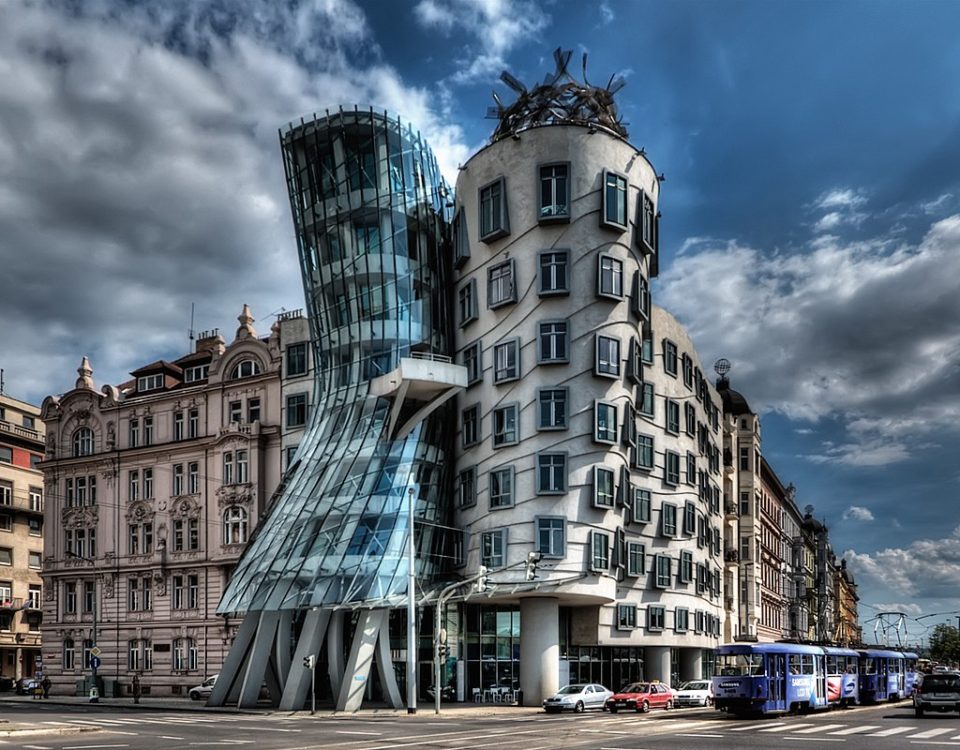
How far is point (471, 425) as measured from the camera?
206ft

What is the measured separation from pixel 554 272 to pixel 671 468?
56.9 feet

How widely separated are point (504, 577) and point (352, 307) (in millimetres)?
19167

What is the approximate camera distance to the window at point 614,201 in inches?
2360

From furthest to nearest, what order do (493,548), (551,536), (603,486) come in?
1. (493,548)
2. (603,486)
3. (551,536)

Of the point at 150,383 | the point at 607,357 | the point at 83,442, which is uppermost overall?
the point at 150,383

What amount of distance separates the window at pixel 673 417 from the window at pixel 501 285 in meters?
15.2

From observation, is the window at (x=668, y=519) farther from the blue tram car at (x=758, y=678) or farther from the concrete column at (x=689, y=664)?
the blue tram car at (x=758, y=678)

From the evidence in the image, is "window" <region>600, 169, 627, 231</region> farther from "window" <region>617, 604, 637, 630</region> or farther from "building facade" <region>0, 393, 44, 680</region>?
"building facade" <region>0, 393, 44, 680</region>

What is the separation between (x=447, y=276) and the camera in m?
67.7

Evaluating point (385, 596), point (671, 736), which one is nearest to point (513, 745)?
point (671, 736)

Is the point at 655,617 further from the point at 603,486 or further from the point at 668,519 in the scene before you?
the point at 603,486

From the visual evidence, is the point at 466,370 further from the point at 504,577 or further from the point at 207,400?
the point at 207,400

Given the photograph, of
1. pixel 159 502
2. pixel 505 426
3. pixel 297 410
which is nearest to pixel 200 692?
pixel 159 502

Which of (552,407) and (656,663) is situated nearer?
(552,407)
